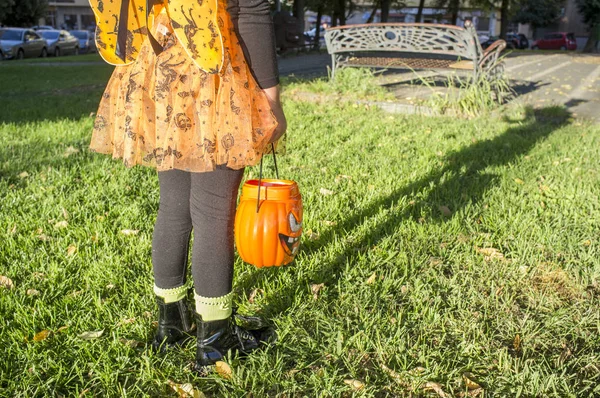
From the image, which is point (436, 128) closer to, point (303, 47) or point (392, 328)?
point (392, 328)

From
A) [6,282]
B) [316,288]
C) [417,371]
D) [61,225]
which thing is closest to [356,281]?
[316,288]

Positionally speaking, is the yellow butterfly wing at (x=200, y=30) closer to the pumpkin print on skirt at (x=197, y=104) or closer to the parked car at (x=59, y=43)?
the pumpkin print on skirt at (x=197, y=104)

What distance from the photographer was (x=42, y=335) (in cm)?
223

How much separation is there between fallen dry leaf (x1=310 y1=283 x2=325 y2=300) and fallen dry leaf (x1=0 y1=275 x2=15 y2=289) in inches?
56.2

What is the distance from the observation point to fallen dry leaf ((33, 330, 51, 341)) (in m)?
2.21

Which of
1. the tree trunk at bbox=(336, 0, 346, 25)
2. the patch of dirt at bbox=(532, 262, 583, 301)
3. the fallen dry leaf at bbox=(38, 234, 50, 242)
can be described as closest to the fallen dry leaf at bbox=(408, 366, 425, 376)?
the patch of dirt at bbox=(532, 262, 583, 301)

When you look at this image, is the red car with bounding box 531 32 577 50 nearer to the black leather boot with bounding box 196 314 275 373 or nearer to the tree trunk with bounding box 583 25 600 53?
the tree trunk with bounding box 583 25 600 53

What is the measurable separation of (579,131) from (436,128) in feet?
5.28

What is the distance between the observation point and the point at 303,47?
76.7 ft

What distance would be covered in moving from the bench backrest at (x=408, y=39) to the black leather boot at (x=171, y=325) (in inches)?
243

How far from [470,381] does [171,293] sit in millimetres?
1171

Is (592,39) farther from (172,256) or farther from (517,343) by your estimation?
(172,256)

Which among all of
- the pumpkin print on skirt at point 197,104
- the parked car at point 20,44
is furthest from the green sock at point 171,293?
the parked car at point 20,44

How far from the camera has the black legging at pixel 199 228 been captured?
1.84m
